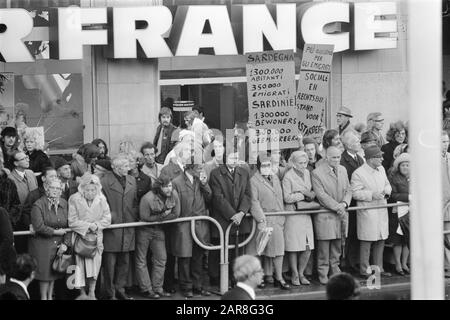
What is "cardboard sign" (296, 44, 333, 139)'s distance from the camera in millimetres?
14602

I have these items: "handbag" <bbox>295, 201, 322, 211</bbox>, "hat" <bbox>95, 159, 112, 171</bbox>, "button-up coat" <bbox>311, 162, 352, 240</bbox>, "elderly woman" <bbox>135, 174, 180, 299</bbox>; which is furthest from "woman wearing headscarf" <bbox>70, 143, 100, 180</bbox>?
"button-up coat" <bbox>311, 162, 352, 240</bbox>

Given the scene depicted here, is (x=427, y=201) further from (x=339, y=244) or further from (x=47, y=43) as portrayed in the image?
(x=47, y=43)

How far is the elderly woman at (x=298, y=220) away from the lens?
1358 centimetres

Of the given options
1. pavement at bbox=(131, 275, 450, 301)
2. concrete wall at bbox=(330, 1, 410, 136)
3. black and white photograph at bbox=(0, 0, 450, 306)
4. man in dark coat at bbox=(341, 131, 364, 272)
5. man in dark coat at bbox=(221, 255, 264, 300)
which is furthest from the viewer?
concrete wall at bbox=(330, 1, 410, 136)

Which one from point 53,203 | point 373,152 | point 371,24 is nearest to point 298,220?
point 373,152

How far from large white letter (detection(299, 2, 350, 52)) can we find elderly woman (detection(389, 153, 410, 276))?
2173 mm

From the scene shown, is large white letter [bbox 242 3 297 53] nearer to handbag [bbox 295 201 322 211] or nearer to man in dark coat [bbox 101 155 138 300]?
handbag [bbox 295 201 322 211]

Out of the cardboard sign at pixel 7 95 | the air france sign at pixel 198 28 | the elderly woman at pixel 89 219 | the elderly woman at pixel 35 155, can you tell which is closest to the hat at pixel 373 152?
the air france sign at pixel 198 28

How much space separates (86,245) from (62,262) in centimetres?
31

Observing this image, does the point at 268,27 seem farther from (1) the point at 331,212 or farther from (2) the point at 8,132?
(2) the point at 8,132

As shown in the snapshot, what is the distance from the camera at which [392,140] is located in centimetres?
1510

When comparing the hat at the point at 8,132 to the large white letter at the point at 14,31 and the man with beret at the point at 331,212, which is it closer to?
the large white letter at the point at 14,31

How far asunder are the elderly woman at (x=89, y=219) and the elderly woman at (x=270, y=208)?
175cm

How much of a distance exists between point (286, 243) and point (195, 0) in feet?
11.8
